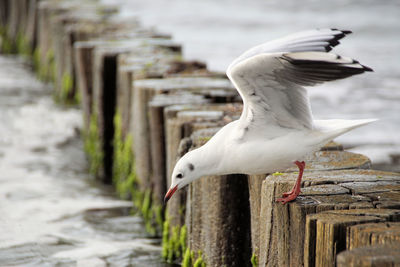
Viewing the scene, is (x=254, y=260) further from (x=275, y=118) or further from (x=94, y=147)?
(x=94, y=147)

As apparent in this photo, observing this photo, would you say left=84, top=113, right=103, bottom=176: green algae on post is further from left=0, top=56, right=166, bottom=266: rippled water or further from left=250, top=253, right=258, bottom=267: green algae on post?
left=250, top=253, right=258, bottom=267: green algae on post

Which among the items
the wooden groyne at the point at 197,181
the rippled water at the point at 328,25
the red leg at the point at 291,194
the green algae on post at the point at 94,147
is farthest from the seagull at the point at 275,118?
the rippled water at the point at 328,25

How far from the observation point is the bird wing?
3379 millimetres

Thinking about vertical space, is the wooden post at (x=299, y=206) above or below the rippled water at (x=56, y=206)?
above

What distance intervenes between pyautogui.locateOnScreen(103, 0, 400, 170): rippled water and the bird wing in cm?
524

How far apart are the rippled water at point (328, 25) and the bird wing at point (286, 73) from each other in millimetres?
5240

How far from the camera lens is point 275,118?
3822mm

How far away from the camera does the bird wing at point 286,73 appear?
3379 millimetres

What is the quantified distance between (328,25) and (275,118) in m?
16.4

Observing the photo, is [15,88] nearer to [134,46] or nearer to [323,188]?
[134,46]

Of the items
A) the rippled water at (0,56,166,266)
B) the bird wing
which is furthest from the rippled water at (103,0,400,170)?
the bird wing

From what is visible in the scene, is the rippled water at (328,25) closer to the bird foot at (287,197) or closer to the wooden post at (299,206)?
the wooden post at (299,206)

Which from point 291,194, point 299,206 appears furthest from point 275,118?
point 299,206

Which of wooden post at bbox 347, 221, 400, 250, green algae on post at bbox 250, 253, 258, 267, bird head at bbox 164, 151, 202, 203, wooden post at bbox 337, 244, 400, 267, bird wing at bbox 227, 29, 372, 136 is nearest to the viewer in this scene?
wooden post at bbox 337, 244, 400, 267
